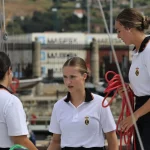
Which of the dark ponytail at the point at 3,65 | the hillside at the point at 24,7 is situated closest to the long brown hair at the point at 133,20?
the dark ponytail at the point at 3,65

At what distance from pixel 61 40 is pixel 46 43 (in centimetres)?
118

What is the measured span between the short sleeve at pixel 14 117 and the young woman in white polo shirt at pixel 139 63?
0.55 m

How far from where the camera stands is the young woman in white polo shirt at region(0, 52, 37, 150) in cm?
354

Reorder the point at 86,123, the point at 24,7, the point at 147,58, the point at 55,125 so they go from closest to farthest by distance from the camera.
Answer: the point at 147,58
the point at 86,123
the point at 55,125
the point at 24,7

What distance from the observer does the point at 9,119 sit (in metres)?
3.54

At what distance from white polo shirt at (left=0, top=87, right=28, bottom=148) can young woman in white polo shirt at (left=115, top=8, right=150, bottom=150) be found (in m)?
0.55

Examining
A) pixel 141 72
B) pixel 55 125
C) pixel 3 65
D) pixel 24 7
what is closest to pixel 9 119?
pixel 3 65

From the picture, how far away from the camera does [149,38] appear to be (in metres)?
3.59

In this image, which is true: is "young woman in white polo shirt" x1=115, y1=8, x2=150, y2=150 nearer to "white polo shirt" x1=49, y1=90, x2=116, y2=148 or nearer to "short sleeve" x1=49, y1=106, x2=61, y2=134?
"white polo shirt" x1=49, y1=90, x2=116, y2=148

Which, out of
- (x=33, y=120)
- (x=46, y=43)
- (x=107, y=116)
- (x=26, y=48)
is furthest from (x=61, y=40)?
(x=107, y=116)

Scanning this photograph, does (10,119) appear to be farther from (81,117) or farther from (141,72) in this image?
(141,72)

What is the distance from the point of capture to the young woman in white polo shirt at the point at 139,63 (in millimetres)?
3525

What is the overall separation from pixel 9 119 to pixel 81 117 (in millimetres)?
448

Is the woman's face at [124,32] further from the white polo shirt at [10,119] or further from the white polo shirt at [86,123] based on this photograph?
the white polo shirt at [10,119]
